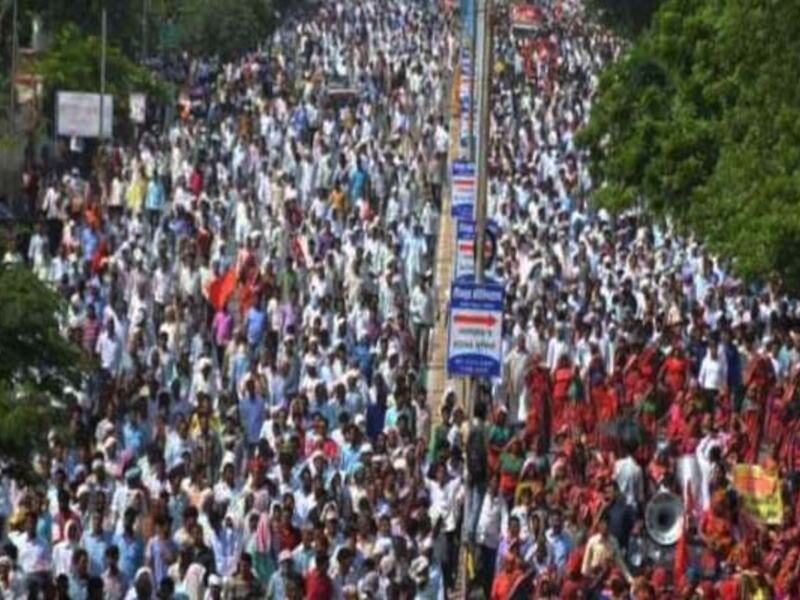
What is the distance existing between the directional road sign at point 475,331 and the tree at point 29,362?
376 centimetres

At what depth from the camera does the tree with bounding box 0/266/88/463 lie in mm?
22609

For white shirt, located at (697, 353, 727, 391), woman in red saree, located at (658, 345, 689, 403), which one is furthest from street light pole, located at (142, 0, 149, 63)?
woman in red saree, located at (658, 345, 689, 403)

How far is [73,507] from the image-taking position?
25.3 metres

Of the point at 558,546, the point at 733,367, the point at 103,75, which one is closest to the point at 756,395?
the point at 733,367

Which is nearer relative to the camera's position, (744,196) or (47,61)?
(744,196)

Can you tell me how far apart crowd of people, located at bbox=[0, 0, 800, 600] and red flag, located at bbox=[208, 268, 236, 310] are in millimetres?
39

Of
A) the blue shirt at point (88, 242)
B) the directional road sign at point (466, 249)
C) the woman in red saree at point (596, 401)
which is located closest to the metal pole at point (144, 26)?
the blue shirt at point (88, 242)

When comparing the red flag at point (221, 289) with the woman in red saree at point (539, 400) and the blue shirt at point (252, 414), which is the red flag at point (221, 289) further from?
the blue shirt at point (252, 414)

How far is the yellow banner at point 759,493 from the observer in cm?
2714

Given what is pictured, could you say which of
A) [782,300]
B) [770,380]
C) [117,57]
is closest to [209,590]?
[770,380]

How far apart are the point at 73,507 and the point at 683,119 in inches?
655

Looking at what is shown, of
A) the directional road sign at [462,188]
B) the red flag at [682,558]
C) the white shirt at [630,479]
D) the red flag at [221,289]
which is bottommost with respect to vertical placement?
the red flag at [682,558]

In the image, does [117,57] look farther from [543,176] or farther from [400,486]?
[400,486]

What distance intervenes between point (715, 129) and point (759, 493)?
12.5 m
